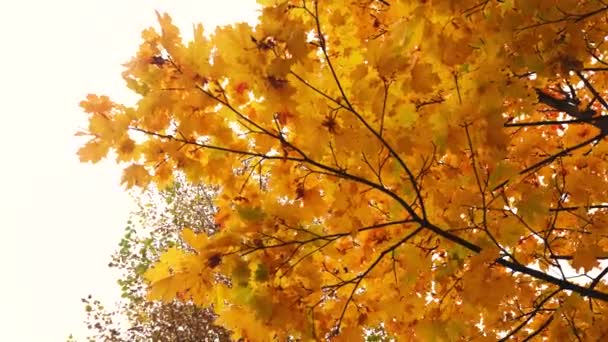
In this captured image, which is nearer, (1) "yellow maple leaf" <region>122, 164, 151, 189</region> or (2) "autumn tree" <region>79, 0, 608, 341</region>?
(2) "autumn tree" <region>79, 0, 608, 341</region>

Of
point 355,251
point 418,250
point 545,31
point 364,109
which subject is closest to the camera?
point 545,31

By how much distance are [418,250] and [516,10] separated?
2.97ft

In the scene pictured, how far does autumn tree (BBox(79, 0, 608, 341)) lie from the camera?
5.34ft

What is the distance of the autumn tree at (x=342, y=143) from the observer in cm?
163

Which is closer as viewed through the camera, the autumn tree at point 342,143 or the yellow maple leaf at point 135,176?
the autumn tree at point 342,143

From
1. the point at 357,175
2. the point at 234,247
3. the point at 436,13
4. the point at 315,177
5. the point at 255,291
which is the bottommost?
the point at 255,291

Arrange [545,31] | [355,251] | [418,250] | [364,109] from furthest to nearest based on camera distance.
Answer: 1. [355,251]
2. [418,250]
3. [364,109]
4. [545,31]

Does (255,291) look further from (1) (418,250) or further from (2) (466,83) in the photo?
(2) (466,83)

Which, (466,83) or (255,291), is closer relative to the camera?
(466,83)

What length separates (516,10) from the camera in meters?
1.66

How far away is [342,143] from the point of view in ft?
5.57

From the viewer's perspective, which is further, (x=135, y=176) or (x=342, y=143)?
(x=135, y=176)

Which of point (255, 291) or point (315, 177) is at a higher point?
point (315, 177)

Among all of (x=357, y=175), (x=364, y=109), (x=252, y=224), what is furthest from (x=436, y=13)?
(x=252, y=224)
